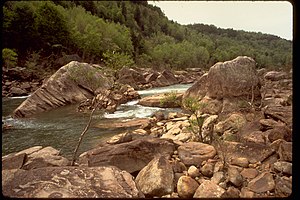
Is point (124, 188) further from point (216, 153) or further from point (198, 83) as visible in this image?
point (198, 83)

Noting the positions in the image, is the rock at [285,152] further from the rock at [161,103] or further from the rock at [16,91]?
the rock at [16,91]

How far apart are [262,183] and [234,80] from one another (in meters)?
5.63

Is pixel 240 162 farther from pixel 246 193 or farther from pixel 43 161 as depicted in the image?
pixel 43 161

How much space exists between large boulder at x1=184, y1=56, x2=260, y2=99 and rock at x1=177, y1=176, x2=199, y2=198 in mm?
5466

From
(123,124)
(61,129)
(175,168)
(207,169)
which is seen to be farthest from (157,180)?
(61,129)

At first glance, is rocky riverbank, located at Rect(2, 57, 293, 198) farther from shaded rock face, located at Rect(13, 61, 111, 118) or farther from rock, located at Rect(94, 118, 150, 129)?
shaded rock face, located at Rect(13, 61, 111, 118)

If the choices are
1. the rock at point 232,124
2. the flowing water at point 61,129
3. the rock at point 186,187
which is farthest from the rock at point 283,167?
the flowing water at point 61,129

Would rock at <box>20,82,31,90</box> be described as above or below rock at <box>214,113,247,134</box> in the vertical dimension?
above

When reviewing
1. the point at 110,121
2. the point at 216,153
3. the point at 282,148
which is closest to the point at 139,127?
the point at 110,121

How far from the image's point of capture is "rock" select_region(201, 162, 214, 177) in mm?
2994

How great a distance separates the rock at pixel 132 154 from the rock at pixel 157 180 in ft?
1.50

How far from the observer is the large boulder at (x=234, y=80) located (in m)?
7.66

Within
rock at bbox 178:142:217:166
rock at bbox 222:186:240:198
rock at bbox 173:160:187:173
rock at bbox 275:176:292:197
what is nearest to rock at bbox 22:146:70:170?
rock at bbox 173:160:187:173

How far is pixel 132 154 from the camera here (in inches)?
136
